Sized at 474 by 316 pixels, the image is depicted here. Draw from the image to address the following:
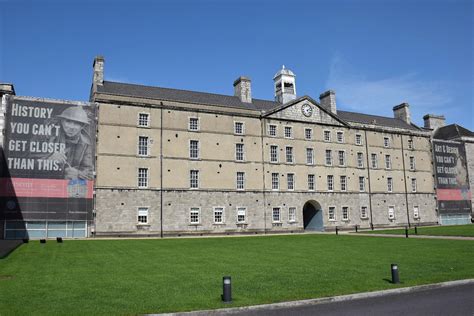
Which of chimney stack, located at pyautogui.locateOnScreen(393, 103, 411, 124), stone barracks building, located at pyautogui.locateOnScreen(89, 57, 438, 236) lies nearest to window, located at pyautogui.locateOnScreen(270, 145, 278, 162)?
stone barracks building, located at pyautogui.locateOnScreen(89, 57, 438, 236)

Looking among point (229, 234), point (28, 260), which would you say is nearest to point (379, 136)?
point (229, 234)

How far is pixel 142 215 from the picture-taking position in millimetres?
37688

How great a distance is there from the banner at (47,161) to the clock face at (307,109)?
22.9 metres

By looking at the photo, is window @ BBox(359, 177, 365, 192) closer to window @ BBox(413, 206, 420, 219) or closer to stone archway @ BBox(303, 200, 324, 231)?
stone archway @ BBox(303, 200, 324, 231)

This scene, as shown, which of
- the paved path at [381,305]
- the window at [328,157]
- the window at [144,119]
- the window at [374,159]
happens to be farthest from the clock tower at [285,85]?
the paved path at [381,305]

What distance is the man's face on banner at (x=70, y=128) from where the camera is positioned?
3606cm

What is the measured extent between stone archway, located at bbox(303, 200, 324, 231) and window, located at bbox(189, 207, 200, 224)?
13912 mm

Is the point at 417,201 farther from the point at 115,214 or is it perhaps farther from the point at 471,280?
the point at 471,280

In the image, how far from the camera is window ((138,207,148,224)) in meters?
37.6

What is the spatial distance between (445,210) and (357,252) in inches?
1619

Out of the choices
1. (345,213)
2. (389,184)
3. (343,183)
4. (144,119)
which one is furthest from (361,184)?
(144,119)

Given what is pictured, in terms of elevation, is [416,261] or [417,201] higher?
[417,201]

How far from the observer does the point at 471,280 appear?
13.6 metres

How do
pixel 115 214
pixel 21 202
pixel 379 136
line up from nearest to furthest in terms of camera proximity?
pixel 21 202 → pixel 115 214 → pixel 379 136
